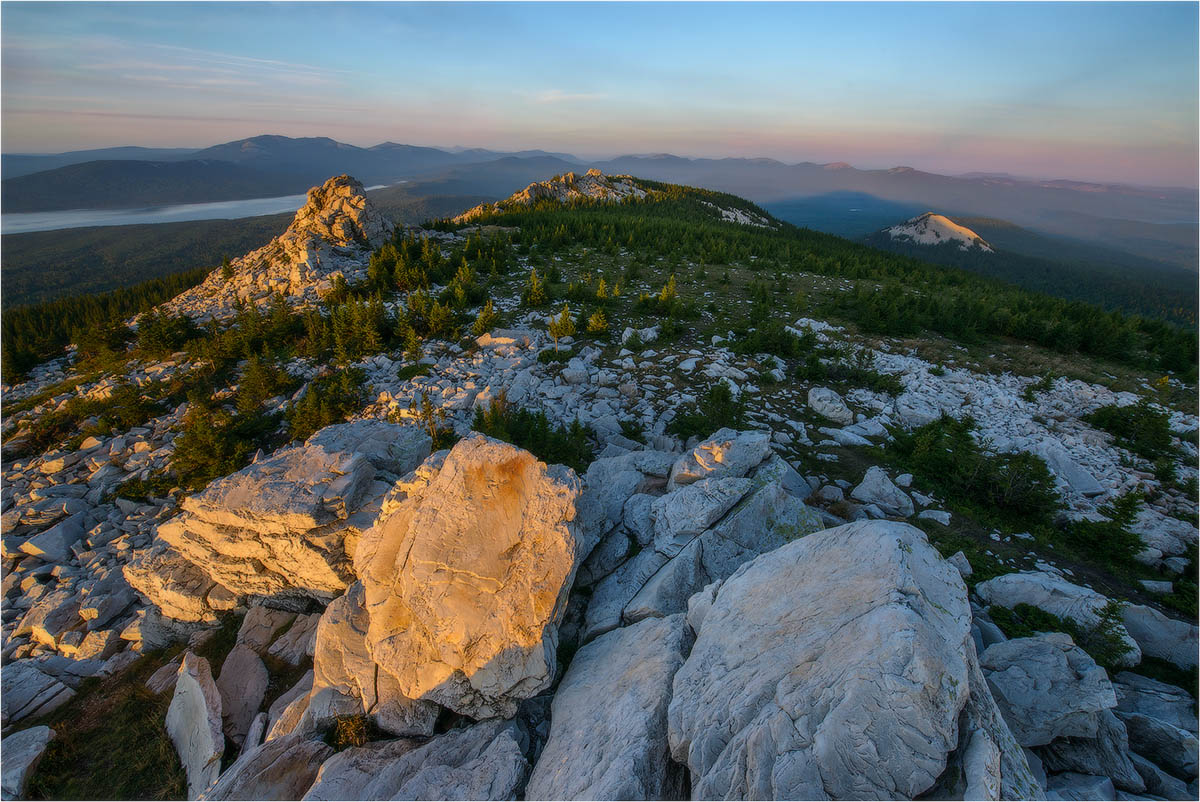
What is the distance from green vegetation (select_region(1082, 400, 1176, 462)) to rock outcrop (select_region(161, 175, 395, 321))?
25071 millimetres

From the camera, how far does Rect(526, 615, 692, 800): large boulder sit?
167 inches

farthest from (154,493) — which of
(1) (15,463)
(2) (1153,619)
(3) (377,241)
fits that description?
(2) (1153,619)

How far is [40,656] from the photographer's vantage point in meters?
7.94

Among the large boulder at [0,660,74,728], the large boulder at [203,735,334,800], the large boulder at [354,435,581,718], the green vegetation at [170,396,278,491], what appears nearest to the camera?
the large boulder at [203,735,334,800]

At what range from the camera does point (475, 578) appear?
5836 mm

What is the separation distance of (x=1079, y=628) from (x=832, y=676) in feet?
15.6

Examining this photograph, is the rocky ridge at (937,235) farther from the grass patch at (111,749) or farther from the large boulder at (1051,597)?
the grass patch at (111,749)

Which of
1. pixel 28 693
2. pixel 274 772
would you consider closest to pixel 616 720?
pixel 274 772

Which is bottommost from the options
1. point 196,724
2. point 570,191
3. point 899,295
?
point 196,724

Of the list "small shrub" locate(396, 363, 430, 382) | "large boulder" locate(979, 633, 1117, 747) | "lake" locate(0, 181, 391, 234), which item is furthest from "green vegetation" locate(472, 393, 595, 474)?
"lake" locate(0, 181, 391, 234)

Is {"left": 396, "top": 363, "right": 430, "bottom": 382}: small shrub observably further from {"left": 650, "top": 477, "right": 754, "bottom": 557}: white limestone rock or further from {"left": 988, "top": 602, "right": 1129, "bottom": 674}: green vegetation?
{"left": 988, "top": 602, "right": 1129, "bottom": 674}: green vegetation

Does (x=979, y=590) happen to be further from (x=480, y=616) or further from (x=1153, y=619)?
(x=480, y=616)

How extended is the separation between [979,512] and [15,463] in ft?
76.4

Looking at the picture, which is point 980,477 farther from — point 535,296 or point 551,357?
point 535,296
